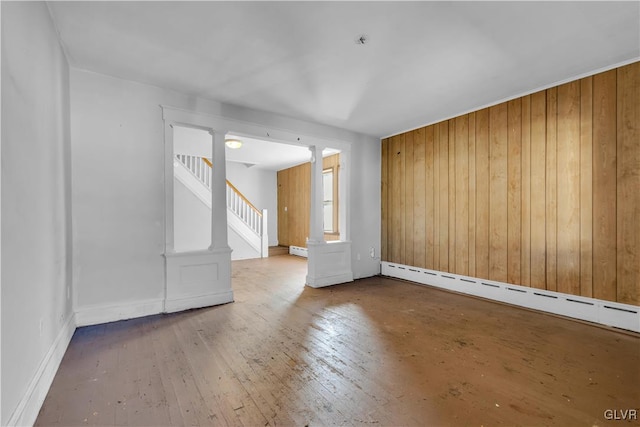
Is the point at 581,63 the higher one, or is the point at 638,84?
the point at 581,63

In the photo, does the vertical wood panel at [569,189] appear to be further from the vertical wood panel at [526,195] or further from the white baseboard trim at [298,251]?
the white baseboard trim at [298,251]

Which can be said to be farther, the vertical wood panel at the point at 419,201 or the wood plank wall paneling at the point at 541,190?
the vertical wood panel at the point at 419,201

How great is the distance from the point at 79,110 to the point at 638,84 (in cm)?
568

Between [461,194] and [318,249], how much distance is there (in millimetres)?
2392

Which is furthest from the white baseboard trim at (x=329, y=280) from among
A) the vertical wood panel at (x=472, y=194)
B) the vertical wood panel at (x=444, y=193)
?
the vertical wood panel at (x=472, y=194)

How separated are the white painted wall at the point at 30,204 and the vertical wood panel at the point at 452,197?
15.3 ft

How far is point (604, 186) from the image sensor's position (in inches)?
120

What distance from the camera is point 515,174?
3764mm

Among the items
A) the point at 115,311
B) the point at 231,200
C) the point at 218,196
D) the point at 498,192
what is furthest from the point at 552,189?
the point at 231,200

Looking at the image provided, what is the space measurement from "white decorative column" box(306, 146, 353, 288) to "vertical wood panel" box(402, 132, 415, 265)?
1216 millimetres

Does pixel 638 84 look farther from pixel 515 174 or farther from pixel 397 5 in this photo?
pixel 397 5

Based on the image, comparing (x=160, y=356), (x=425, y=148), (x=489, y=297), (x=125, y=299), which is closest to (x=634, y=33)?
(x=425, y=148)

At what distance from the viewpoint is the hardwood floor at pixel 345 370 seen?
5.67 feet

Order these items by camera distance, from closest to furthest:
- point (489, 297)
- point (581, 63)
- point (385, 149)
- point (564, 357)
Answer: point (564, 357), point (581, 63), point (489, 297), point (385, 149)
